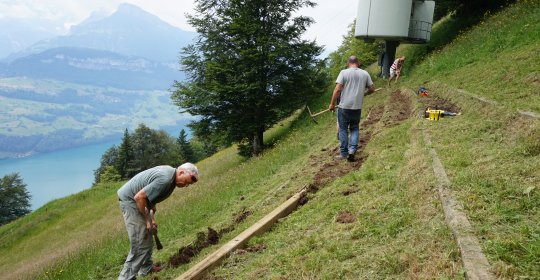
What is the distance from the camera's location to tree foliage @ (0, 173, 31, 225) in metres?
67.0

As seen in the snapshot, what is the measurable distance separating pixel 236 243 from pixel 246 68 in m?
16.1

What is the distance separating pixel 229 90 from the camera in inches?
810

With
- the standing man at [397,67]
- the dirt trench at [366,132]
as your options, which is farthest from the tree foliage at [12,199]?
the dirt trench at [366,132]

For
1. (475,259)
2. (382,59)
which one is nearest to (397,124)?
(475,259)

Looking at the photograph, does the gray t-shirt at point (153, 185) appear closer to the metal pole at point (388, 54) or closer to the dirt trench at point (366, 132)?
the dirt trench at point (366, 132)

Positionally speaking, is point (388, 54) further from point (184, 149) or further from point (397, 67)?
point (184, 149)

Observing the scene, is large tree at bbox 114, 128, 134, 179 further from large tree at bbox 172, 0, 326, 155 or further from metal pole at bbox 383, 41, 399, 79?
metal pole at bbox 383, 41, 399, 79

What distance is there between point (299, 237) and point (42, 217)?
1140 inches

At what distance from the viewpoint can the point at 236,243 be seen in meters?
5.87

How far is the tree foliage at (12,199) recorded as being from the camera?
67.0 m

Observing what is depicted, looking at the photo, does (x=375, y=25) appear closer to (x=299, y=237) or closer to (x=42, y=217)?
(x=299, y=237)

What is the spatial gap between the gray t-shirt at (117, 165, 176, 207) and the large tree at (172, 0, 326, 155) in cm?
1403

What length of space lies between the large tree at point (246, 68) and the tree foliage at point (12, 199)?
61.6 meters

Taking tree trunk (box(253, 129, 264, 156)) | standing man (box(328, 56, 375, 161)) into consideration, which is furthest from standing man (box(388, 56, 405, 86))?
standing man (box(328, 56, 375, 161))
